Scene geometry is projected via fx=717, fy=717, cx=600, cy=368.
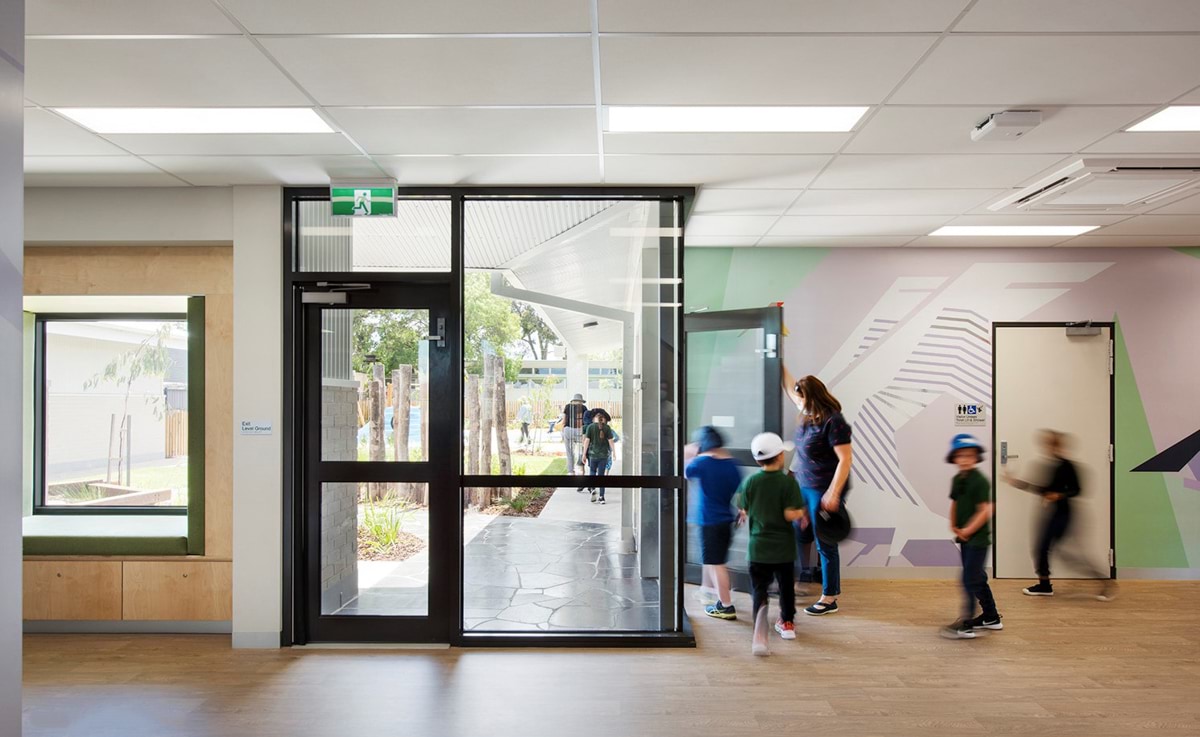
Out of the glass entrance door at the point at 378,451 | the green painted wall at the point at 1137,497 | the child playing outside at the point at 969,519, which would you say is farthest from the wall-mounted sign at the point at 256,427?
the green painted wall at the point at 1137,497

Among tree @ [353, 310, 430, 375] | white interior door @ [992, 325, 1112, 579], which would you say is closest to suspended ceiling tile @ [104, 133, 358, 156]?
tree @ [353, 310, 430, 375]

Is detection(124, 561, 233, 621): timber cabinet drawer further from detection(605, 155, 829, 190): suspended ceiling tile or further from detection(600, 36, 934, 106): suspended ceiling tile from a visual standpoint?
detection(600, 36, 934, 106): suspended ceiling tile

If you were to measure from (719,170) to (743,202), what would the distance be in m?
0.71

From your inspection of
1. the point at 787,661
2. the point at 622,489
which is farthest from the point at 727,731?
the point at 622,489

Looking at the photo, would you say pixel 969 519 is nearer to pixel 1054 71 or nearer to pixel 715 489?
pixel 715 489

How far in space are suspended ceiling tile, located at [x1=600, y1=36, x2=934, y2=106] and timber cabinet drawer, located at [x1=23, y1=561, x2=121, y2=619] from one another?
413cm

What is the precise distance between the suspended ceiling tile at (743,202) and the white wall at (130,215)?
2.88 m

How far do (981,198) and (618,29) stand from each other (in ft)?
9.94

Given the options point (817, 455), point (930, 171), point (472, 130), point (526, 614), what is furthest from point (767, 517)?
point (472, 130)

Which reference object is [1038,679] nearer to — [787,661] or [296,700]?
[787,661]

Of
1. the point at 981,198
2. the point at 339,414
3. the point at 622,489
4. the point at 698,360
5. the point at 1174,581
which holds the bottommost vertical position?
the point at 1174,581

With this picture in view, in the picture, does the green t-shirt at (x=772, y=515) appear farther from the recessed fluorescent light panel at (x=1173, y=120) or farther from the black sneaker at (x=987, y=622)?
the recessed fluorescent light panel at (x=1173, y=120)

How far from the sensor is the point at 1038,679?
373cm

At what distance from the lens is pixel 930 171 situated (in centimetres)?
386
